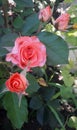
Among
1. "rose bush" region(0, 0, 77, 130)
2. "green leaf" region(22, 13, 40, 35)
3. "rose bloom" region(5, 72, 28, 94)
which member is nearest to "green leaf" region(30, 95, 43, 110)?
"rose bush" region(0, 0, 77, 130)

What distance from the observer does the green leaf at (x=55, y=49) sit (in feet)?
3.29

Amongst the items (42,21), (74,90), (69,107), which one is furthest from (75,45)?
(69,107)

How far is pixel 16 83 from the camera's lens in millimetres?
914

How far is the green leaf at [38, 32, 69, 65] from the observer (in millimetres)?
1003

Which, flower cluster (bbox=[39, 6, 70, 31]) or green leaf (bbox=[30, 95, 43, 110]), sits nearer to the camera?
flower cluster (bbox=[39, 6, 70, 31])

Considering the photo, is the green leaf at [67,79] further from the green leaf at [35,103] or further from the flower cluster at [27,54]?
the flower cluster at [27,54]

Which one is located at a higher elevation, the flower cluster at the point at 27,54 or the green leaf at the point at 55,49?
the flower cluster at the point at 27,54

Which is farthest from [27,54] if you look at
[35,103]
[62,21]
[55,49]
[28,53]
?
[35,103]

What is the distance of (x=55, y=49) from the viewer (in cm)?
102

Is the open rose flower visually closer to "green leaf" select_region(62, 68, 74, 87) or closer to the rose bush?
the rose bush

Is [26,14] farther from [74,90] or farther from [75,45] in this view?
[74,90]

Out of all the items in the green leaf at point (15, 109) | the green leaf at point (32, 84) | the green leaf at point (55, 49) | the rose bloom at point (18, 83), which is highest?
the green leaf at point (55, 49)

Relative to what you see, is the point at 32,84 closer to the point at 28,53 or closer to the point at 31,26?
the point at 31,26

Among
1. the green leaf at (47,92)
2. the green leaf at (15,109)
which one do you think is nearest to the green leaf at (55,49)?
the green leaf at (15,109)
